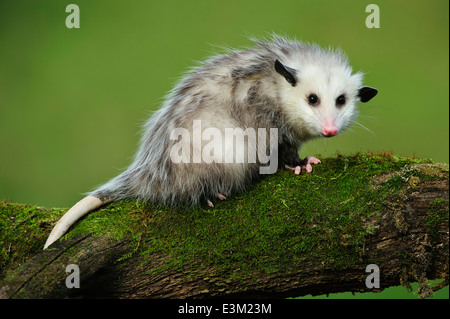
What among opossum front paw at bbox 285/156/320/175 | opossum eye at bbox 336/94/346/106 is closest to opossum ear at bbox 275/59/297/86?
opossum eye at bbox 336/94/346/106

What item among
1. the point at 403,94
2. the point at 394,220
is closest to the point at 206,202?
the point at 394,220

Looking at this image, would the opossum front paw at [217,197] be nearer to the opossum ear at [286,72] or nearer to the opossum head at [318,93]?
the opossum head at [318,93]

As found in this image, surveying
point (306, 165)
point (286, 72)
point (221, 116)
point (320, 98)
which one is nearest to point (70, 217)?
point (221, 116)

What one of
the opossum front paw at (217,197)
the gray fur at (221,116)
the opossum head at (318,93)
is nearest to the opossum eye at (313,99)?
the opossum head at (318,93)

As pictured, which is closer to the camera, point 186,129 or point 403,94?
point 186,129

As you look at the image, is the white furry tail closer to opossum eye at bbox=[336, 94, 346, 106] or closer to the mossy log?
the mossy log

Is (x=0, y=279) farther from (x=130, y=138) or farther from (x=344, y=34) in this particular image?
(x=344, y=34)
